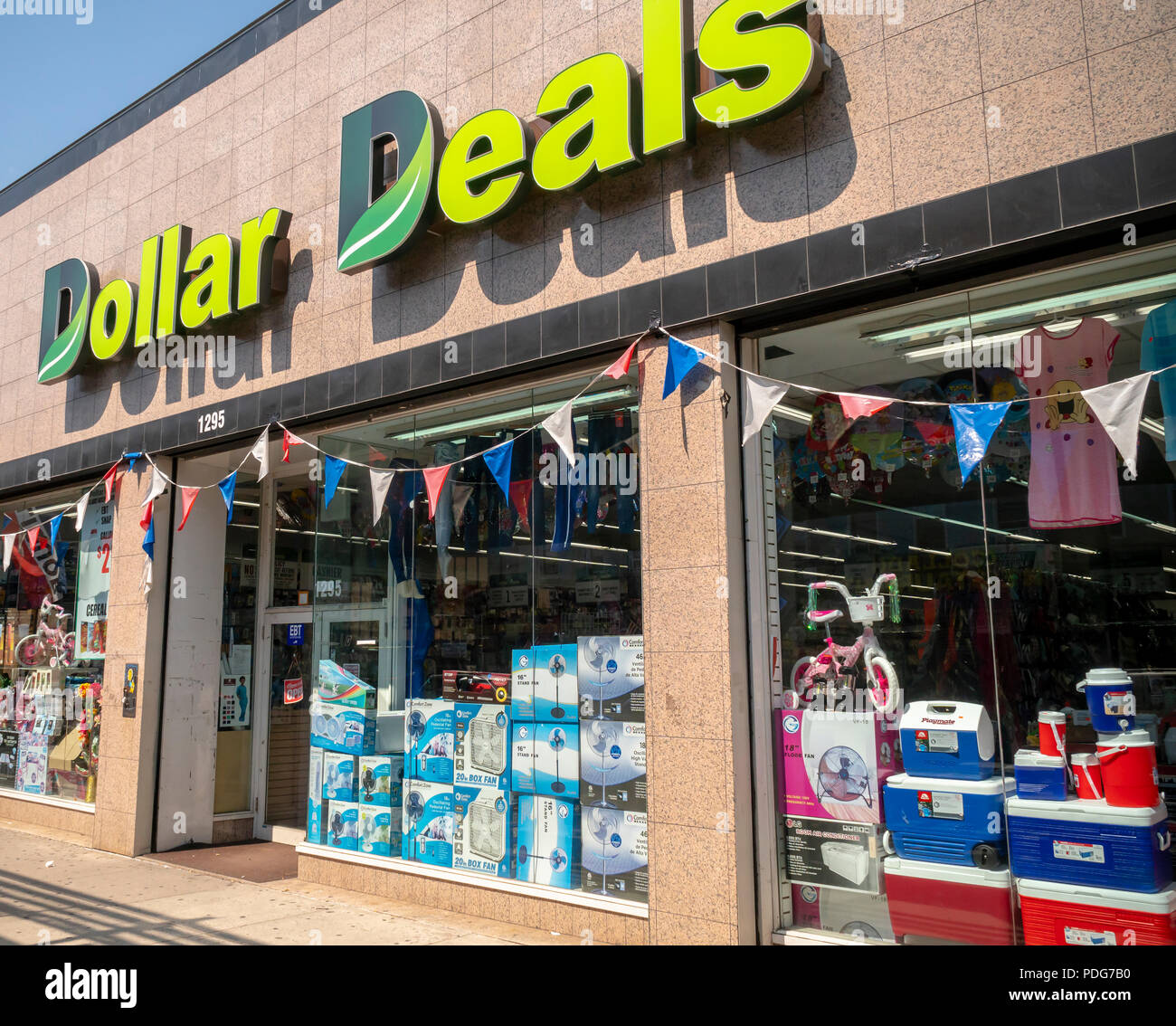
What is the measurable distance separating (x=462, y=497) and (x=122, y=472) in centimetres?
504

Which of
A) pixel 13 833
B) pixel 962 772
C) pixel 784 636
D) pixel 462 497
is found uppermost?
pixel 462 497

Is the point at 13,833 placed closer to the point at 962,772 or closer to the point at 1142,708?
A: the point at 962,772

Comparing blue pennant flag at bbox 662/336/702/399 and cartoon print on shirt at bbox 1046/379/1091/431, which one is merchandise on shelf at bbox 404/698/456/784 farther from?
cartoon print on shirt at bbox 1046/379/1091/431

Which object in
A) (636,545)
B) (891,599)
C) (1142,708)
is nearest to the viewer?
(1142,708)

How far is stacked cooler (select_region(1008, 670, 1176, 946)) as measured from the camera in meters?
4.61

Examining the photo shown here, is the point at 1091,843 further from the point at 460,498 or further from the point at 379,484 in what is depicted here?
the point at 379,484

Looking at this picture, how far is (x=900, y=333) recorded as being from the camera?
583 centimetres

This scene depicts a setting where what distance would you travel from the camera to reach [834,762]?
5758mm

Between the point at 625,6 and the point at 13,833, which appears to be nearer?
the point at 625,6

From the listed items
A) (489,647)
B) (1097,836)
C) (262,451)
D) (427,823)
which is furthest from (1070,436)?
(262,451)

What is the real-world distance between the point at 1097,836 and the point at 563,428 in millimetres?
3999

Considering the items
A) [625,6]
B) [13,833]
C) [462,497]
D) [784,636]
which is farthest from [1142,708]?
[13,833]

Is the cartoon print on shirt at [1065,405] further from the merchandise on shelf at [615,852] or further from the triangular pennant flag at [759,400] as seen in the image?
the merchandise on shelf at [615,852]

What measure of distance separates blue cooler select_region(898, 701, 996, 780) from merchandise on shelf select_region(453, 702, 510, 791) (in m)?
3.13
